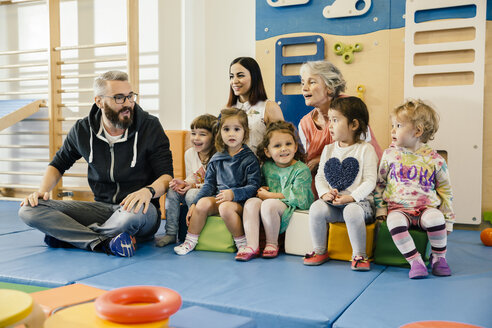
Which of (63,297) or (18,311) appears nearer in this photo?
(18,311)

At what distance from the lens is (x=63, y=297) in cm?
123

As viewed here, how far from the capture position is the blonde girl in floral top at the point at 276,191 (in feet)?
Result: 7.44

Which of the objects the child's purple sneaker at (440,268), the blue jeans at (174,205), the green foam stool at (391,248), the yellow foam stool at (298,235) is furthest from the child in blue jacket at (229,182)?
the child's purple sneaker at (440,268)

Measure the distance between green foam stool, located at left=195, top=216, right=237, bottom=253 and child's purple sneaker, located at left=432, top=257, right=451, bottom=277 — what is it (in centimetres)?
96

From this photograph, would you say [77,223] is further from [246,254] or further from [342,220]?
[342,220]

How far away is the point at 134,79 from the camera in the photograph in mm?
3871

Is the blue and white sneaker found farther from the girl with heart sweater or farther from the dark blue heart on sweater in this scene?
the dark blue heart on sweater

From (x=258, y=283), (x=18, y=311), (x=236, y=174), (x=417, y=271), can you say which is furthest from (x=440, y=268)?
(x=18, y=311)

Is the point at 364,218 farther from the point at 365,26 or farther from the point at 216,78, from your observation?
the point at 216,78

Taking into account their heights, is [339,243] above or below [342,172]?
below

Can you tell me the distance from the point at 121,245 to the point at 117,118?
694 mm

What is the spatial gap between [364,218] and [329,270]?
0.97 ft

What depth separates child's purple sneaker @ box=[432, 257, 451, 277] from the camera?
6.24 feet

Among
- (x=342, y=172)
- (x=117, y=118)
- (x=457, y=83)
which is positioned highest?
(x=457, y=83)
